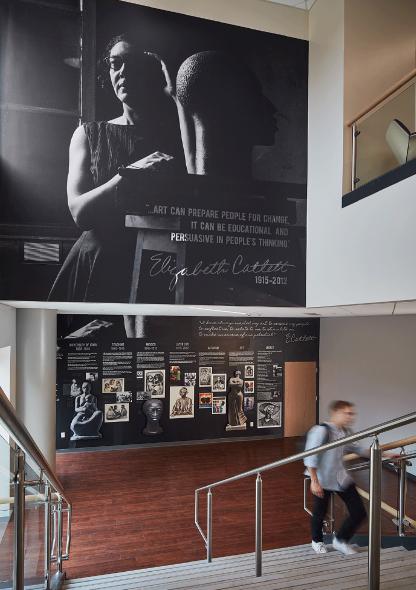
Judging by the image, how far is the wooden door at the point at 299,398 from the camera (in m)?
8.84

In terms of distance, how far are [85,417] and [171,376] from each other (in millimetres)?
1749

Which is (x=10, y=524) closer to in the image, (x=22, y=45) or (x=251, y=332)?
(x=22, y=45)

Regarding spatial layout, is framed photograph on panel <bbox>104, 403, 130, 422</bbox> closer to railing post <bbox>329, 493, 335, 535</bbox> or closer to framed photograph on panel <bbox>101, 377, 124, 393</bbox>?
framed photograph on panel <bbox>101, 377, 124, 393</bbox>

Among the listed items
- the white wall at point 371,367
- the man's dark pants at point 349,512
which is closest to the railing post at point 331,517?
the man's dark pants at point 349,512

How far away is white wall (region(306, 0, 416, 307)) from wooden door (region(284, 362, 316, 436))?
456 cm

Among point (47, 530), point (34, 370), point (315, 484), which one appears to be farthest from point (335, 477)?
point (34, 370)

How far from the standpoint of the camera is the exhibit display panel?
776cm

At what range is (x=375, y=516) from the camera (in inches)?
62.6

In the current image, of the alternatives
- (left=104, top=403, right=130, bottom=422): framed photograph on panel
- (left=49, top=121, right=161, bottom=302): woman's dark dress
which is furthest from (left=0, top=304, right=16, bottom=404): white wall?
(left=104, top=403, right=130, bottom=422): framed photograph on panel

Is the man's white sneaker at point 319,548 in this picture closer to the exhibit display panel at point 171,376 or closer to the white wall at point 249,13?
the exhibit display panel at point 171,376

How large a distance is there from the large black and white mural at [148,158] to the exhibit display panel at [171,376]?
12.4ft

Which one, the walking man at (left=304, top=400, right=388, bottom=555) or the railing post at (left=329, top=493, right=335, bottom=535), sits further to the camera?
the railing post at (left=329, top=493, right=335, bottom=535)

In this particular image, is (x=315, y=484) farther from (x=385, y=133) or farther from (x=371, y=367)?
(x=371, y=367)

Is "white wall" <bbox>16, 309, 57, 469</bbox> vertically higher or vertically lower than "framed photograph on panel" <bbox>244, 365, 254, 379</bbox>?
higher
